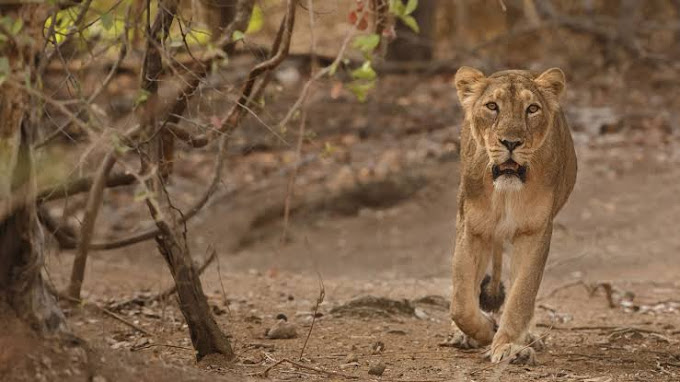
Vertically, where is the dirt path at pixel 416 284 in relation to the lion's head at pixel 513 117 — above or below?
below

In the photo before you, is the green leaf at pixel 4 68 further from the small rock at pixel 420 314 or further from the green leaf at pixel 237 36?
the small rock at pixel 420 314

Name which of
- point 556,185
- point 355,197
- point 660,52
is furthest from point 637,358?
point 660,52

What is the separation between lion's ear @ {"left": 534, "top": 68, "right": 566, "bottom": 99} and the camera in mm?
5445

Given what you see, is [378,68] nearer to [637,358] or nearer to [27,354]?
[637,358]

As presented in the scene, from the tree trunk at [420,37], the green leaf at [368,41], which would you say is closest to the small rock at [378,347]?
the green leaf at [368,41]

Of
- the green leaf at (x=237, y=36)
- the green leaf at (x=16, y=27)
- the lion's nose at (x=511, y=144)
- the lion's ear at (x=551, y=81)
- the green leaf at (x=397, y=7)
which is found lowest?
the lion's nose at (x=511, y=144)

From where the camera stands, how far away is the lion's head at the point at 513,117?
5094 millimetres

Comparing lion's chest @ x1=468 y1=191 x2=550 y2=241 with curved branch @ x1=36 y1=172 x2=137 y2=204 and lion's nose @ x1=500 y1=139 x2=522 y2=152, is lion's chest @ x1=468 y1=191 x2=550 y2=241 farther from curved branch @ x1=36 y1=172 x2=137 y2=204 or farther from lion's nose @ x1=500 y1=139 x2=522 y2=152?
curved branch @ x1=36 y1=172 x2=137 y2=204

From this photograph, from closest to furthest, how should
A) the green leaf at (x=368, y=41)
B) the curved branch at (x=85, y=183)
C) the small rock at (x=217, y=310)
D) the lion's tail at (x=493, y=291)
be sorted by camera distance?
the green leaf at (x=368, y=41) → the curved branch at (x=85, y=183) → the lion's tail at (x=493, y=291) → the small rock at (x=217, y=310)

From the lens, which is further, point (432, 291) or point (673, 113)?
point (673, 113)

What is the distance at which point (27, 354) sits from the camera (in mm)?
3928

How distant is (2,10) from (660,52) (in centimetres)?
1327

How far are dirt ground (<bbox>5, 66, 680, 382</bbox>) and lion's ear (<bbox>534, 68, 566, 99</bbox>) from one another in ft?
4.17

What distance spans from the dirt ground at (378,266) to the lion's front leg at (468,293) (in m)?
0.15
